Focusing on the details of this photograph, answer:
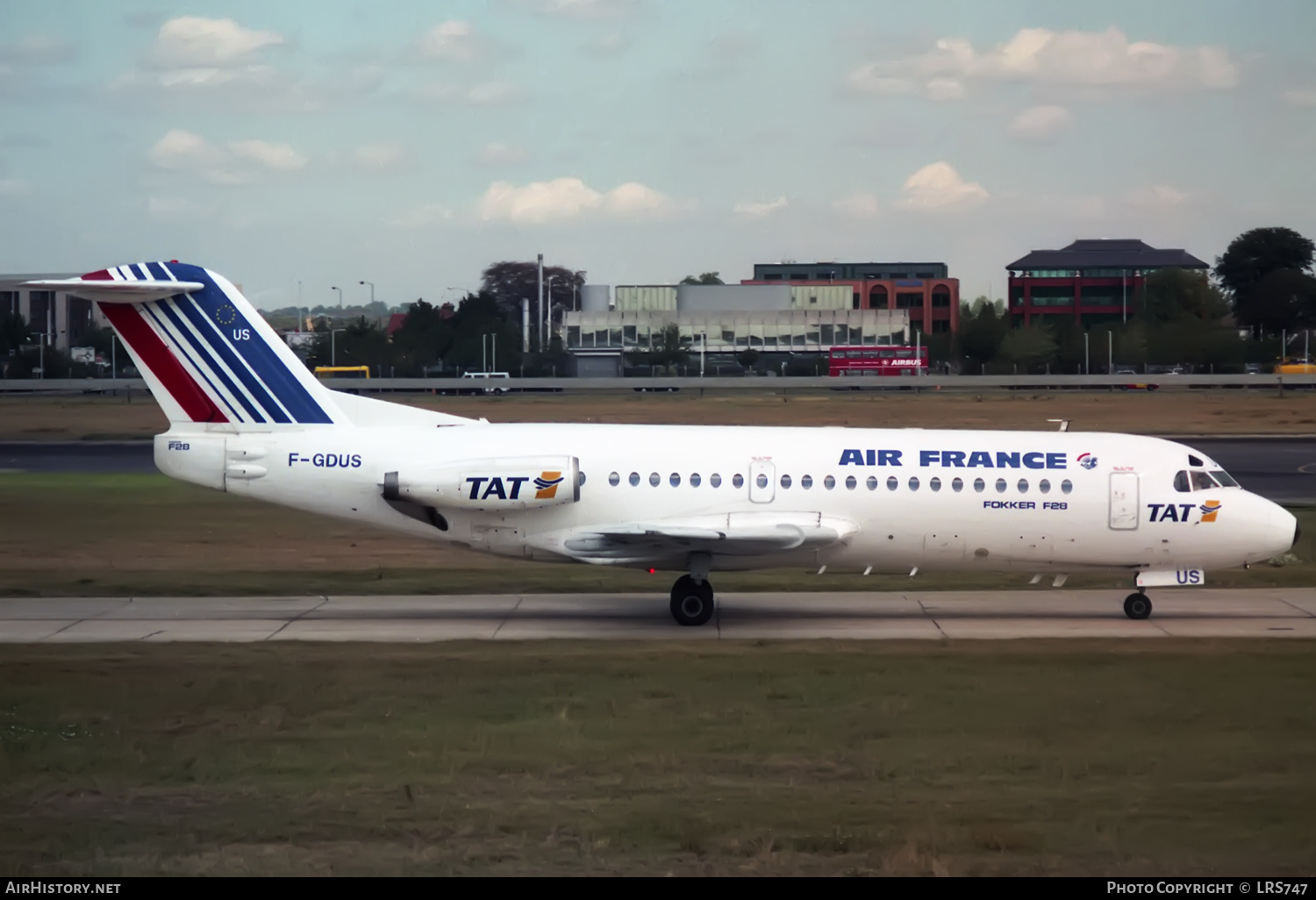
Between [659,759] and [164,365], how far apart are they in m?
12.7

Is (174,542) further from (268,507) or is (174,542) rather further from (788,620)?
(788,620)

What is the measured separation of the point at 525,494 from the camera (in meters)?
22.8

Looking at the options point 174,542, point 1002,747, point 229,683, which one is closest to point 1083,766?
point 1002,747

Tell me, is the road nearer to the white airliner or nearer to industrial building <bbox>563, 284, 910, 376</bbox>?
the white airliner

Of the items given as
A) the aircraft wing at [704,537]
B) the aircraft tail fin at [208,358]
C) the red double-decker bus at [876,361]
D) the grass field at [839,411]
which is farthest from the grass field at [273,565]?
the red double-decker bus at [876,361]

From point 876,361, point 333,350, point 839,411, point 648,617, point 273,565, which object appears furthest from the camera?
point 876,361

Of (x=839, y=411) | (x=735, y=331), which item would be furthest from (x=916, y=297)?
(x=839, y=411)

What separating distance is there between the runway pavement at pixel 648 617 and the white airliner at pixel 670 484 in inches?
36.3

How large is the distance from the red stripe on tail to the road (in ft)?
85.9

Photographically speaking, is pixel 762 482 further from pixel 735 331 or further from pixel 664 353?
pixel 735 331

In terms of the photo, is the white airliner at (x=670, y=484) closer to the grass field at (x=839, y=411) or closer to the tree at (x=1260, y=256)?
the grass field at (x=839, y=411)

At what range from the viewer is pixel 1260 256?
144 m

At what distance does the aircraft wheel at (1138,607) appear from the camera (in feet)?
77.6

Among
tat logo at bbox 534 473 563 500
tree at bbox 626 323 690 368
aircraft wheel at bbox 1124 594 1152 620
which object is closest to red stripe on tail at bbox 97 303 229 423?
tat logo at bbox 534 473 563 500
